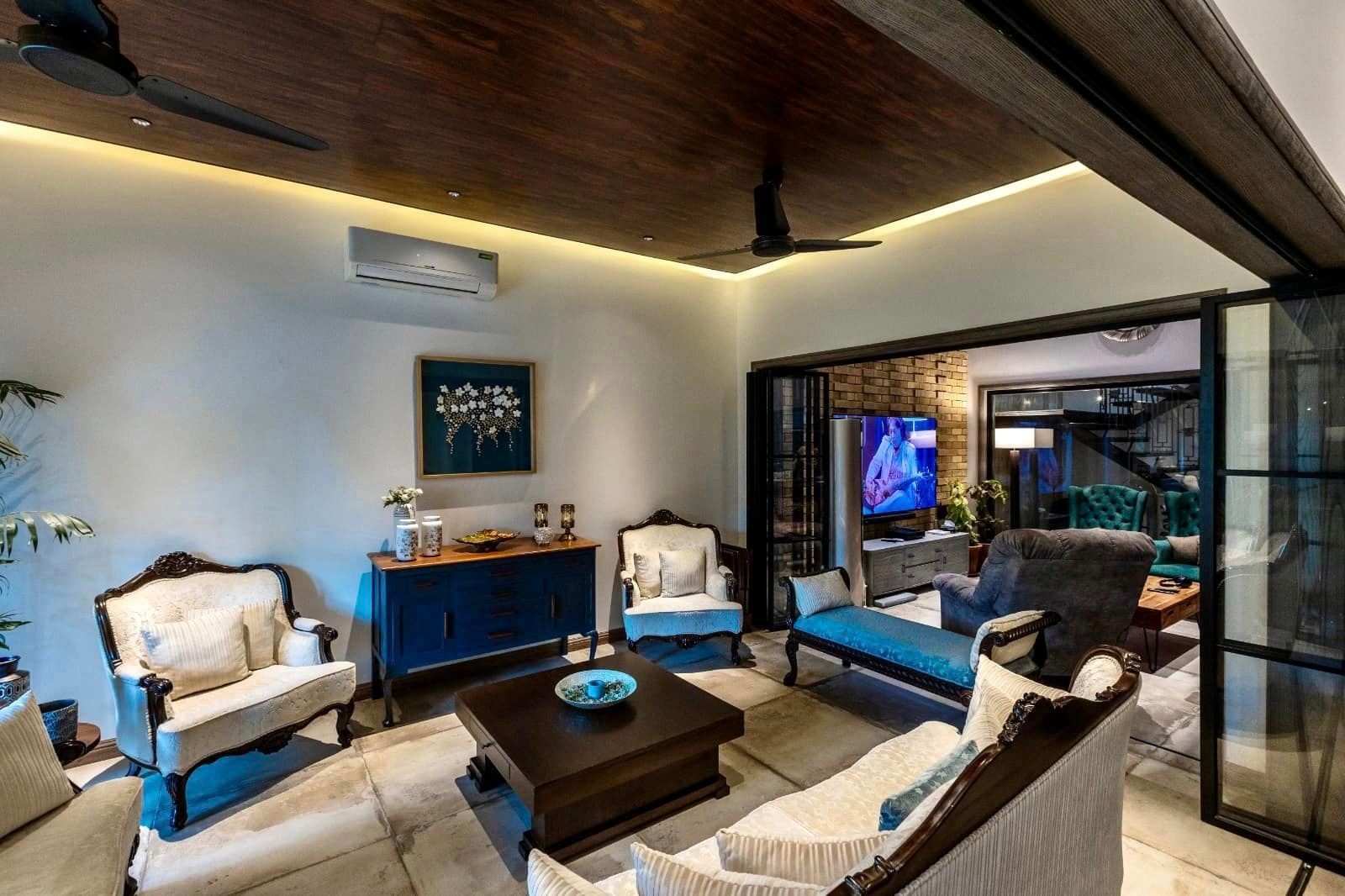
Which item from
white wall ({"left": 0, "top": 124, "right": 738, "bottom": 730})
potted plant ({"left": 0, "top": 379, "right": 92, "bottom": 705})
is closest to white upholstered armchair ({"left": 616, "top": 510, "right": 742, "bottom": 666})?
white wall ({"left": 0, "top": 124, "right": 738, "bottom": 730})

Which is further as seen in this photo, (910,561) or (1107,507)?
(1107,507)

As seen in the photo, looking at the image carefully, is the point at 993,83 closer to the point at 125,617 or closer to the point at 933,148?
the point at 933,148

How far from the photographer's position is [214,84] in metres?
2.39

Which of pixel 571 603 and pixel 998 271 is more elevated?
pixel 998 271

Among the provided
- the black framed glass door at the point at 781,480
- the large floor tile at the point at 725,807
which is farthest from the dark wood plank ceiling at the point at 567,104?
the large floor tile at the point at 725,807

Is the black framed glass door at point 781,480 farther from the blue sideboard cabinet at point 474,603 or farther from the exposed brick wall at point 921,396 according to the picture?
the blue sideboard cabinet at point 474,603

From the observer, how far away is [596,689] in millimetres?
2762

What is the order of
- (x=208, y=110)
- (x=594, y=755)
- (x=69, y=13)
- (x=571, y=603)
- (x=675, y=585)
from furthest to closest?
(x=675, y=585) < (x=571, y=603) < (x=594, y=755) < (x=208, y=110) < (x=69, y=13)

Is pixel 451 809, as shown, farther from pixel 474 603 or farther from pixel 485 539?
pixel 485 539

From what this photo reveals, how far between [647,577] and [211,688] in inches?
99.6

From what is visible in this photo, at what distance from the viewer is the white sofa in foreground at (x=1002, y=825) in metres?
0.95

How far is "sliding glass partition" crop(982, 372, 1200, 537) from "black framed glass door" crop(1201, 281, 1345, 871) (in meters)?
3.96

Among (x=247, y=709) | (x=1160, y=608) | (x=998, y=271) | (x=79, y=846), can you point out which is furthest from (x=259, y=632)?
(x=1160, y=608)

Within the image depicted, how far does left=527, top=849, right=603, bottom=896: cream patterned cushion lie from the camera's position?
1.05 meters
